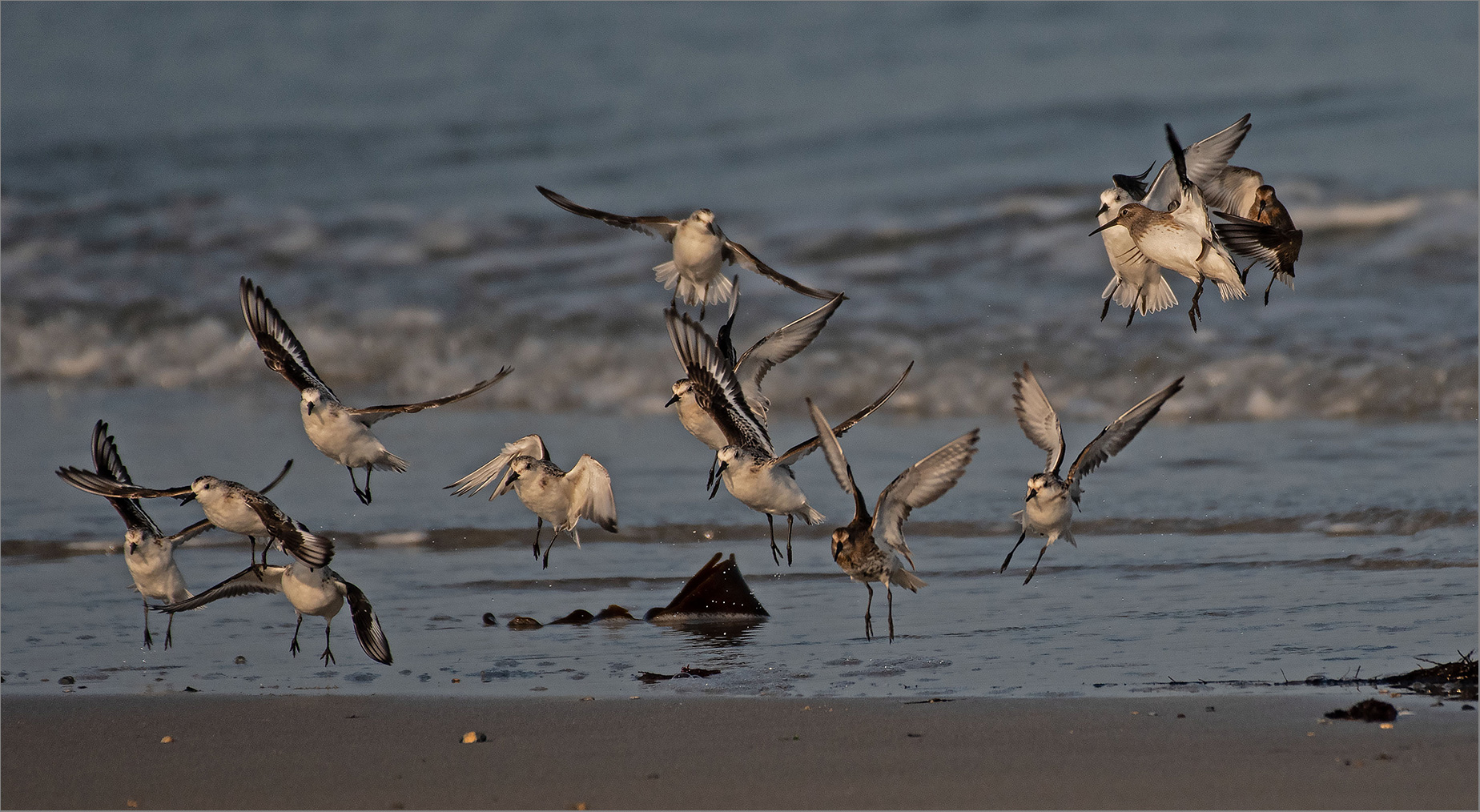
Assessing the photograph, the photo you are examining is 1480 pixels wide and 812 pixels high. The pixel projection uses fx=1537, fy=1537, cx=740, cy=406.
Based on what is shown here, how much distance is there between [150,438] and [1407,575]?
24.3 ft

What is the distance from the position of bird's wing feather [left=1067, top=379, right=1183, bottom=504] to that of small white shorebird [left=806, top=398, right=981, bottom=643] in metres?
0.40

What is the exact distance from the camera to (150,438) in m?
9.80

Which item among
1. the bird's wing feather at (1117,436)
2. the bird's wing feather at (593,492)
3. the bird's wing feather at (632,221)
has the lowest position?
the bird's wing feather at (593,492)

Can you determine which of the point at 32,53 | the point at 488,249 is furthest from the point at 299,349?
the point at 32,53

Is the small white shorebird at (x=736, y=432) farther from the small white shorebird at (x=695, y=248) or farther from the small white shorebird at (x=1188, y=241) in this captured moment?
the small white shorebird at (x=1188, y=241)

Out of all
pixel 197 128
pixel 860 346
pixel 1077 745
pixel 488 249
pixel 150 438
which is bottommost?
pixel 1077 745

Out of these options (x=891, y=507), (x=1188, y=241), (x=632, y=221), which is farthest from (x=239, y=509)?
(x=1188, y=241)

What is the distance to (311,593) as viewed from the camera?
202 inches

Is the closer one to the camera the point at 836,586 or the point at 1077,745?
the point at 1077,745

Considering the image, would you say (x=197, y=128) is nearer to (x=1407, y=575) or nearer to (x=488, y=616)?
(x=488, y=616)

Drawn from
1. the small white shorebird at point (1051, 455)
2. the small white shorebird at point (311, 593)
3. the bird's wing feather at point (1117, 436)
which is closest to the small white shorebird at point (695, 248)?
the small white shorebird at point (1051, 455)

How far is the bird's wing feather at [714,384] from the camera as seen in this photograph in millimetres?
4902

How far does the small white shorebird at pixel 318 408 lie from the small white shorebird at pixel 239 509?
1.02 feet

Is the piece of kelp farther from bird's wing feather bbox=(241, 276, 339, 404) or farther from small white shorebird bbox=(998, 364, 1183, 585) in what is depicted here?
bird's wing feather bbox=(241, 276, 339, 404)
